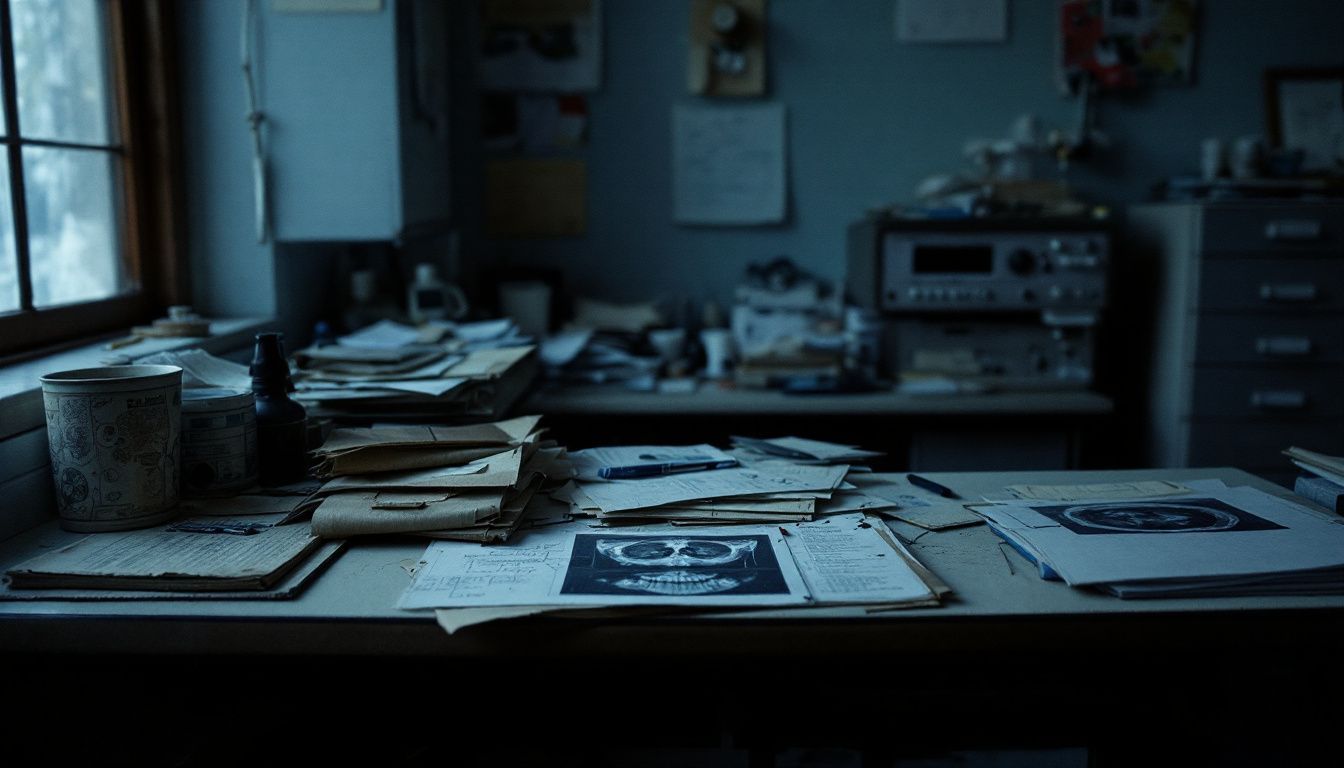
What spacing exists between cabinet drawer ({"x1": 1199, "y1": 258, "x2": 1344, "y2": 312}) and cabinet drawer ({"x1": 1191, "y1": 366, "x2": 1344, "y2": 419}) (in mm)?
142

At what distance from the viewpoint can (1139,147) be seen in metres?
2.76

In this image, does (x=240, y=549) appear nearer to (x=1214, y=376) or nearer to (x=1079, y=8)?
(x=1214, y=376)

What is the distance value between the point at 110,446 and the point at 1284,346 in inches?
89.1

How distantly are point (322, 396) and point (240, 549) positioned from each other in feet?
1.64

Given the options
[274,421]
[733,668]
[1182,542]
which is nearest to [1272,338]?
[1182,542]

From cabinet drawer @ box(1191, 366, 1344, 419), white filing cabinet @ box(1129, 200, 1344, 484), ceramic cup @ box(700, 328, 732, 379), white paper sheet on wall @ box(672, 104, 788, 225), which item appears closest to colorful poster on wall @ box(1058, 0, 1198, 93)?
white filing cabinet @ box(1129, 200, 1344, 484)

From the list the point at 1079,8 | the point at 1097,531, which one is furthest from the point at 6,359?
the point at 1079,8

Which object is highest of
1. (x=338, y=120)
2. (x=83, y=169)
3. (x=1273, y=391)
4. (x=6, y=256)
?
(x=338, y=120)

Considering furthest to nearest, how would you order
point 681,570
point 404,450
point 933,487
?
point 933,487 < point 404,450 < point 681,570

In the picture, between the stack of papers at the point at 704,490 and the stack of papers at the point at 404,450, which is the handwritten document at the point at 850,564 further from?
the stack of papers at the point at 404,450

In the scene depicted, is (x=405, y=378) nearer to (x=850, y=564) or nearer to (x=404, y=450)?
(x=404, y=450)

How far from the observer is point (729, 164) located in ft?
9.20

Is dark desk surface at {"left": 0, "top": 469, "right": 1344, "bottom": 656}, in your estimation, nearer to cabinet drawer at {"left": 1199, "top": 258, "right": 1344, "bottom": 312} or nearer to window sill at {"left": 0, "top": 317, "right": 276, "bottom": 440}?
window sill at {"left": 0, "top": 317, "right": 276, "bottom": 440}

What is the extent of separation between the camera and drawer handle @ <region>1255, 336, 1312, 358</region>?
2268mm
